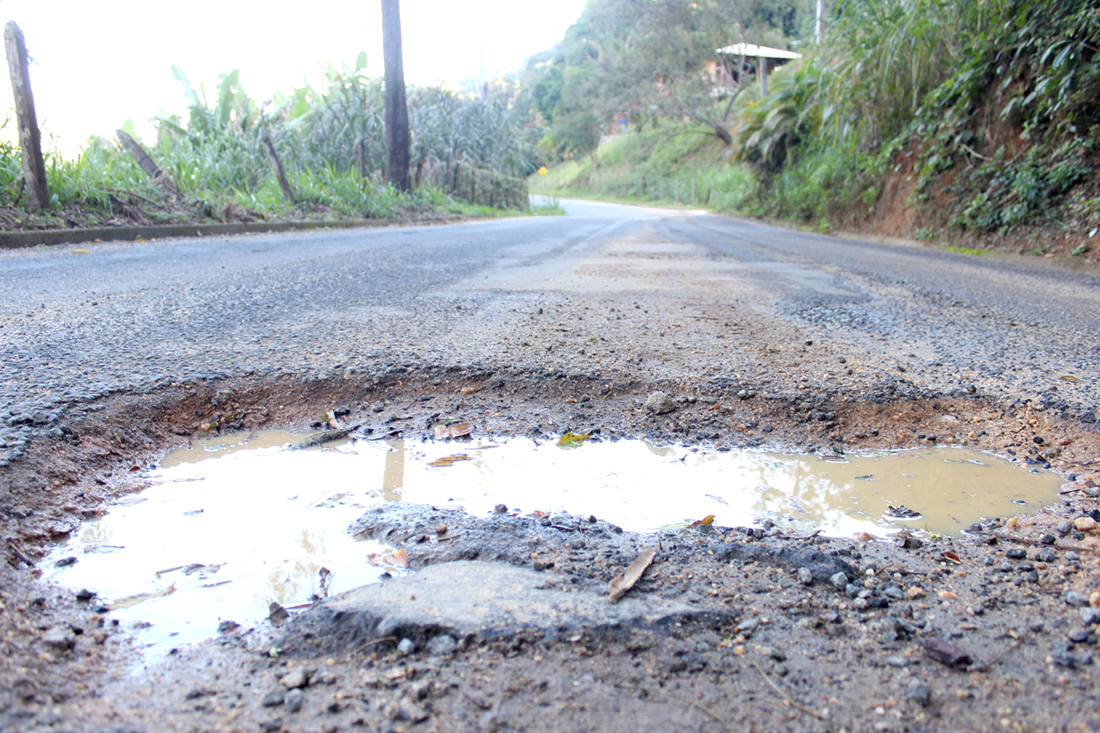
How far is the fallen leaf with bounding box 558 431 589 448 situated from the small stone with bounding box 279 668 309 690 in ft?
3.81

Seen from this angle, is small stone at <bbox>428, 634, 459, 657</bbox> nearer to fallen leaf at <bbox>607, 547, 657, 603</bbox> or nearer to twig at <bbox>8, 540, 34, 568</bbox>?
fallen leaf at <bbox>607, 547, 657, 603</bbox>

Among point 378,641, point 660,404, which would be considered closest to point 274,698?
point 378,641

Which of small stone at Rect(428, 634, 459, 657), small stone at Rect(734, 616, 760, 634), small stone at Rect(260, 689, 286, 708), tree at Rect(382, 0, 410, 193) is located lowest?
small stone at Rect(734, 616, 760, 634)

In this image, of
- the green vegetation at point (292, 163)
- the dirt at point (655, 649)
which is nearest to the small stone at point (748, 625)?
the dirt at point (655, 649)

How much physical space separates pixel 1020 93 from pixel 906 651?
9.17 m

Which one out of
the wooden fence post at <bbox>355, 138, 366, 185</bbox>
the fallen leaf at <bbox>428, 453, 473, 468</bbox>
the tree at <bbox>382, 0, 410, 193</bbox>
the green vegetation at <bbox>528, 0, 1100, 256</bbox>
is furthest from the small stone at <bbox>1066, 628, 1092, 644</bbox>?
the tree at <bbox>382, 0, 410, 193</bbox>

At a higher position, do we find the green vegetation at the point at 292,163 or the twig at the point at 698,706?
Result: the green vegetation at the point at 292,163

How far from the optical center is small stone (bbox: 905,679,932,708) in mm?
966

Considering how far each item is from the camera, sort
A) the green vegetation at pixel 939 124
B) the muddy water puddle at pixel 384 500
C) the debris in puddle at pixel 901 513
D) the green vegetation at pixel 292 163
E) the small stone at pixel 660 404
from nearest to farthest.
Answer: the muddy water puddle at pixel 384 500 < the debris in puddle at pixel 901 513 < the small stone at pixel 660 404 < the green vegetation at pixel 939 124 < the green vegetation at pixel 292 163

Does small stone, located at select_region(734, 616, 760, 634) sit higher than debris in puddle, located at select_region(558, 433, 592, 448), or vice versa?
small stone, located at select_region(734, 616, 760, 634)

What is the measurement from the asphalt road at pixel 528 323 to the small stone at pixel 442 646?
4.33ft

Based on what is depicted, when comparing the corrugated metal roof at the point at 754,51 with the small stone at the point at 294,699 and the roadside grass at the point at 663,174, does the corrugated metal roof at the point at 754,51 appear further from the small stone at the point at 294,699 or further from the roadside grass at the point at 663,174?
the small stone at the point at 294,699

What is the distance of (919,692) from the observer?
38.6 inches

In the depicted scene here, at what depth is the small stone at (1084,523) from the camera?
4.96 feet
